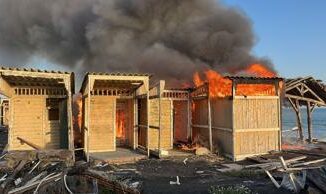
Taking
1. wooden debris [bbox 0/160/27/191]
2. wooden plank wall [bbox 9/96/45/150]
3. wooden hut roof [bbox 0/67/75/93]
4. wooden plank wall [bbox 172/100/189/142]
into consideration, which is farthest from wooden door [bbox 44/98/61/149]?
wooden plank wall [bbox 172/100/189/142]

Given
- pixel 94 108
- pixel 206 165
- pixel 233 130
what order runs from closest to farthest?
pixel 206 165 < pixel 233 130 < pixel 94 108

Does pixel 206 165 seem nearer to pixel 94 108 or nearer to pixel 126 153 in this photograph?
pixel 126 153

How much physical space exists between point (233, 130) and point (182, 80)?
8.98m

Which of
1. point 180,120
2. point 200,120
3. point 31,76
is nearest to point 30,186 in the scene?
point 31,76

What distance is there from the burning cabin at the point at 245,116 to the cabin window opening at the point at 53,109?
7652 millimetres

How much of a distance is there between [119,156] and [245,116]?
601cm

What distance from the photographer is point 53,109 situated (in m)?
18.3

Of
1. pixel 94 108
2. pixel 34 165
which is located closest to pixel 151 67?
pixel 94 108

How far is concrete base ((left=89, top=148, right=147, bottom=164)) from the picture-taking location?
A: 1579 centimetres

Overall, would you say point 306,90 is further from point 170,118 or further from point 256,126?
point 170,118

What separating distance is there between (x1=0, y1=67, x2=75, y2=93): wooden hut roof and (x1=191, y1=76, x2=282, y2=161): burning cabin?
7.18m

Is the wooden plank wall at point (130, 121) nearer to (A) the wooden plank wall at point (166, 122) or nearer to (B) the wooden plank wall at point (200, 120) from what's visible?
(A) the wooden plank wall at point (166, 122)

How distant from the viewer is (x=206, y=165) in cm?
1512

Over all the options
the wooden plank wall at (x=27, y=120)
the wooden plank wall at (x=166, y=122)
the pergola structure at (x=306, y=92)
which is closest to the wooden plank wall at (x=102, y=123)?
the wooden plank wall at (x=27, y=120)
